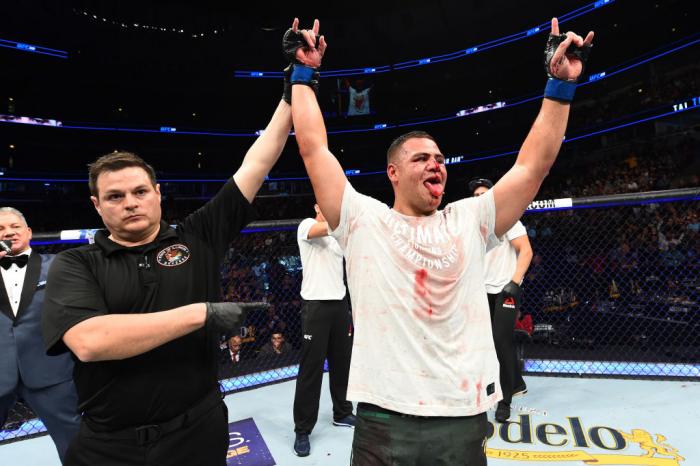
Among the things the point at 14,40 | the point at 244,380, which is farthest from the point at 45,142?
the point at 244,380

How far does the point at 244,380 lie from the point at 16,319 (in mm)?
2271

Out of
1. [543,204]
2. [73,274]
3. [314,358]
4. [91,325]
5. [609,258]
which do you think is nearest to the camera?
[91,325]

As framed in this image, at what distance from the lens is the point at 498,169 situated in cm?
1705

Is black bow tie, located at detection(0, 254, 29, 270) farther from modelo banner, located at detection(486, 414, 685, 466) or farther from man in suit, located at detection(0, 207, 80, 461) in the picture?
modelo banner, located at detection(486, 414, 685, 466)

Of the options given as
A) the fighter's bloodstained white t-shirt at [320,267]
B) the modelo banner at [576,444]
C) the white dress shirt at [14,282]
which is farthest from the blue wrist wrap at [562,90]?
the white dress shirt at [14,282]

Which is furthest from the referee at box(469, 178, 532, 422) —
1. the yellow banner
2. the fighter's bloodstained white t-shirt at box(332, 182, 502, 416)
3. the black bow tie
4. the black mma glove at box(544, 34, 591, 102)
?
the black bow tie

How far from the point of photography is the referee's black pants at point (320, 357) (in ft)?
9.93

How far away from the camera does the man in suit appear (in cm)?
238

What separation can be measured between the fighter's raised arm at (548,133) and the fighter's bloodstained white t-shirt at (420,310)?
66 mm

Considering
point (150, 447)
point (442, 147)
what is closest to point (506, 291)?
point (150, 447)

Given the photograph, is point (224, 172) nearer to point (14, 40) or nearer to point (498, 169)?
point (14, 40)

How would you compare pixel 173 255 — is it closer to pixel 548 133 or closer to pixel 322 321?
pixel 548 133

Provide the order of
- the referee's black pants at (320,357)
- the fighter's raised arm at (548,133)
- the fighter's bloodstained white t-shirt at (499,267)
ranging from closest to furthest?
the fighter's raised arm at (548,133) < the referee's black pants at (320,357) < the fighter's bloodstained white t-shirt at (499,267)

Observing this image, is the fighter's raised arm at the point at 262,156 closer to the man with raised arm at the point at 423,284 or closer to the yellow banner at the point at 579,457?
the man with raised arm at the point at 423,284
